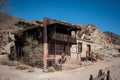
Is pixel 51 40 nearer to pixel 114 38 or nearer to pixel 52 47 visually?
pixel 52 47

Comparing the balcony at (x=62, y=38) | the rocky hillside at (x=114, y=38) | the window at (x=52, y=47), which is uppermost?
the rocky hillside at (x=114, y=38)

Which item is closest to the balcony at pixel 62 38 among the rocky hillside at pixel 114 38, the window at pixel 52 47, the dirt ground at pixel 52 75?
the window at pixel 52 47

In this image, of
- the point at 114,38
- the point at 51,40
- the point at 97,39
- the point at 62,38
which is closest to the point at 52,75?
the point at 51,40

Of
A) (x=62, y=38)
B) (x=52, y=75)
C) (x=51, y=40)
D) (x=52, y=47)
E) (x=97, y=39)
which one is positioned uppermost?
(x=97, y=39)

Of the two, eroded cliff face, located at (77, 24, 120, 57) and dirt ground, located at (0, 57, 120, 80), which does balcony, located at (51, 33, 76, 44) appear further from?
eroded cliff face, located at (77, 24, 120, 57)

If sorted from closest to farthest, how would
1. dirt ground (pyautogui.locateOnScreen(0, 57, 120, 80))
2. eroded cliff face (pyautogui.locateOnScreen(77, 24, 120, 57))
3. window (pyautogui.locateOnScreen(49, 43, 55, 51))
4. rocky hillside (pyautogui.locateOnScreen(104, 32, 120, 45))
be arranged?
dirt ground (pyautogui.locateOnScreen(0, 57, 120, 80)), window (pyautogui.locateOnScreen(49, 43, 55, 51)), eroded cliff face (pyautogui.locateOnScreen(77, 24, 120, 57)), rocky hillside (pyautogui.locateOnScreen(104, 32, 120, 45))

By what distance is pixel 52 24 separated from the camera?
20.0 m

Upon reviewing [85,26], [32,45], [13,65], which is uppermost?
[85,26]

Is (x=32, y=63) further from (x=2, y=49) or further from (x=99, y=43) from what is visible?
(x=99, y=43)

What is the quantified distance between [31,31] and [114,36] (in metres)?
42.7

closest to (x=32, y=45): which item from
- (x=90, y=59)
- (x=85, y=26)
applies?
(x=90, y=59)

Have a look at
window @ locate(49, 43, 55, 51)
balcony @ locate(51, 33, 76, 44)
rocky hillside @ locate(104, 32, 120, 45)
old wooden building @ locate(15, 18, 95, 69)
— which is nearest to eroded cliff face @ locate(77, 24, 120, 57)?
old wooden building @ locate(15, 18, 95, 69)

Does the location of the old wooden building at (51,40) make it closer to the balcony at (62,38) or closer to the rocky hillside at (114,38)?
the balcony at (62,38)

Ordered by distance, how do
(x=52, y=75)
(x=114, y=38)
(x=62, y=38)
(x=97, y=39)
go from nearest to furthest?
(x=52, y=75)
(x=62, y=38)
(x=97, y=39)
(x=114, y=38)
